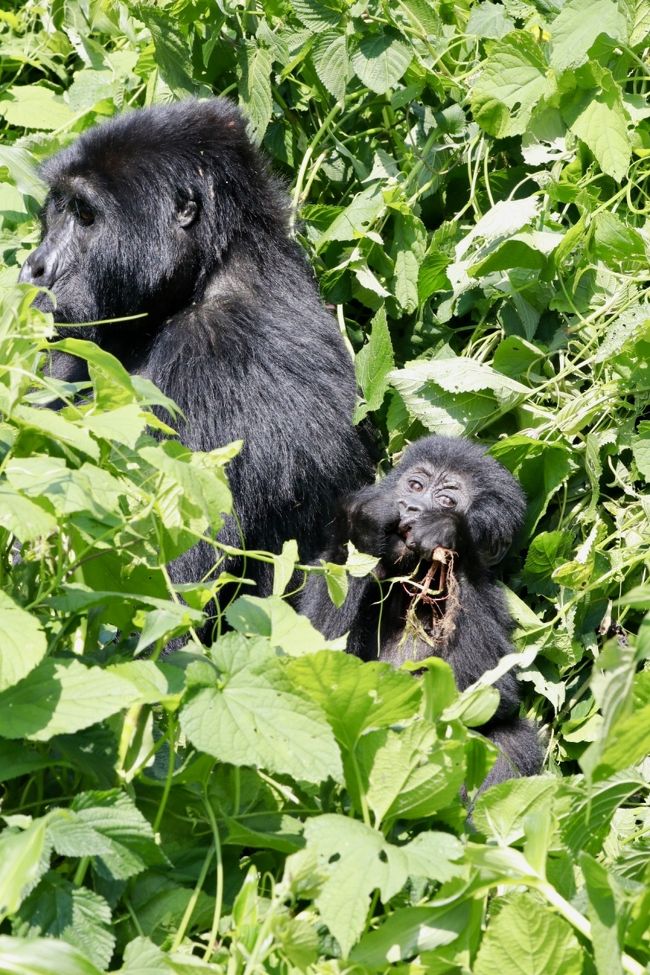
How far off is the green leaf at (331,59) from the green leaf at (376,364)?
0.88 meters

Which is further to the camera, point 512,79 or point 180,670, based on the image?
point 512,79

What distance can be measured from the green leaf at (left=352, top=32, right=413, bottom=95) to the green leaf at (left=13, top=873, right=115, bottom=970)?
3.06 metres

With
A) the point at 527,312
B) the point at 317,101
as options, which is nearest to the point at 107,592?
the point at 527,312

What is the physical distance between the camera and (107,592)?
88.0 inches

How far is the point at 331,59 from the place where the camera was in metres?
4.40

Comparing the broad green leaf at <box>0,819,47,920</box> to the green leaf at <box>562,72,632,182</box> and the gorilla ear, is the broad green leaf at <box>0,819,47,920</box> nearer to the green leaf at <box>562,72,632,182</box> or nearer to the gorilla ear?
the gorilla ear

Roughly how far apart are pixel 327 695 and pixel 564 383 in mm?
2210

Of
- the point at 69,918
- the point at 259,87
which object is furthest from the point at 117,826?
the point at 259,87

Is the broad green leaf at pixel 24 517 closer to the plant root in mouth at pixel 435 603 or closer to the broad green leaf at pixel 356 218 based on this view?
the plant root in mouth at pixel 435 603

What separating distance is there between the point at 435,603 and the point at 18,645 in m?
1.92

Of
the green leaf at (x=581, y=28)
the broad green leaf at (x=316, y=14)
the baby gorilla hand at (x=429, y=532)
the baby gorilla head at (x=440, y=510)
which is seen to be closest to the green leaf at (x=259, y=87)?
the broad green leaf at (x=316, y=14)

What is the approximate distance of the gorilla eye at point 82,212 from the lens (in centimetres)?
421

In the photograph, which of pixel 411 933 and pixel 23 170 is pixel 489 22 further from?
pixel 411 933

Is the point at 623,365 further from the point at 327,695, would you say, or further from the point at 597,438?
the point at 327,695
